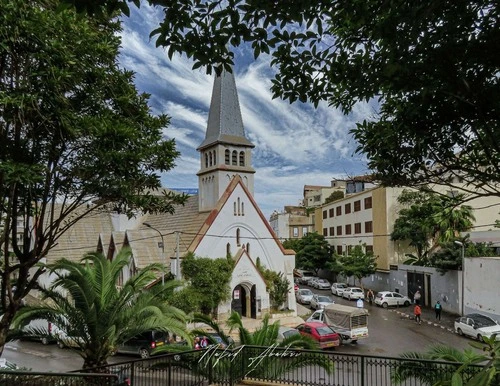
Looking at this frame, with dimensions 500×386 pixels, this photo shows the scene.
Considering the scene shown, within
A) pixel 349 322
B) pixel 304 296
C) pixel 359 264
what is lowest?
pixel 304 296

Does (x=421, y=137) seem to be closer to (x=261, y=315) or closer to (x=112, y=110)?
(x=112, y=110)

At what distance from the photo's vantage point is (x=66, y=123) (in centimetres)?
721

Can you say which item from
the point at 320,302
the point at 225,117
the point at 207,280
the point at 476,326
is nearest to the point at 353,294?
the point at 320,302

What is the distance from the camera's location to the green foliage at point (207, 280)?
27.0 metres

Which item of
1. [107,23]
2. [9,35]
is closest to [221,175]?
[107,23]

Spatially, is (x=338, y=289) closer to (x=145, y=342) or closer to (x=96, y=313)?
(x=145, y=342)

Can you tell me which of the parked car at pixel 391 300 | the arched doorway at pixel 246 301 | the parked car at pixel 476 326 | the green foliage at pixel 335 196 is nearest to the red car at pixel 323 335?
the parked car at pixel 476 326

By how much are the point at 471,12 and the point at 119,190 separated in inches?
265

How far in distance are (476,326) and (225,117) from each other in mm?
21479

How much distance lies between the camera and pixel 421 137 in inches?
210

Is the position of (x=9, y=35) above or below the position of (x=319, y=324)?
above

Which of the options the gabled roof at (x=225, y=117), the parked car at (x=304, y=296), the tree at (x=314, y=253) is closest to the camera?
the gabled roof at (x=225, y=117)

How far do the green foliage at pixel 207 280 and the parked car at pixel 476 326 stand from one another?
45.3 feet

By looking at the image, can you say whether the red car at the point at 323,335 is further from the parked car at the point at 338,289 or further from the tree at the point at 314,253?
the tree at the point at 314,253
